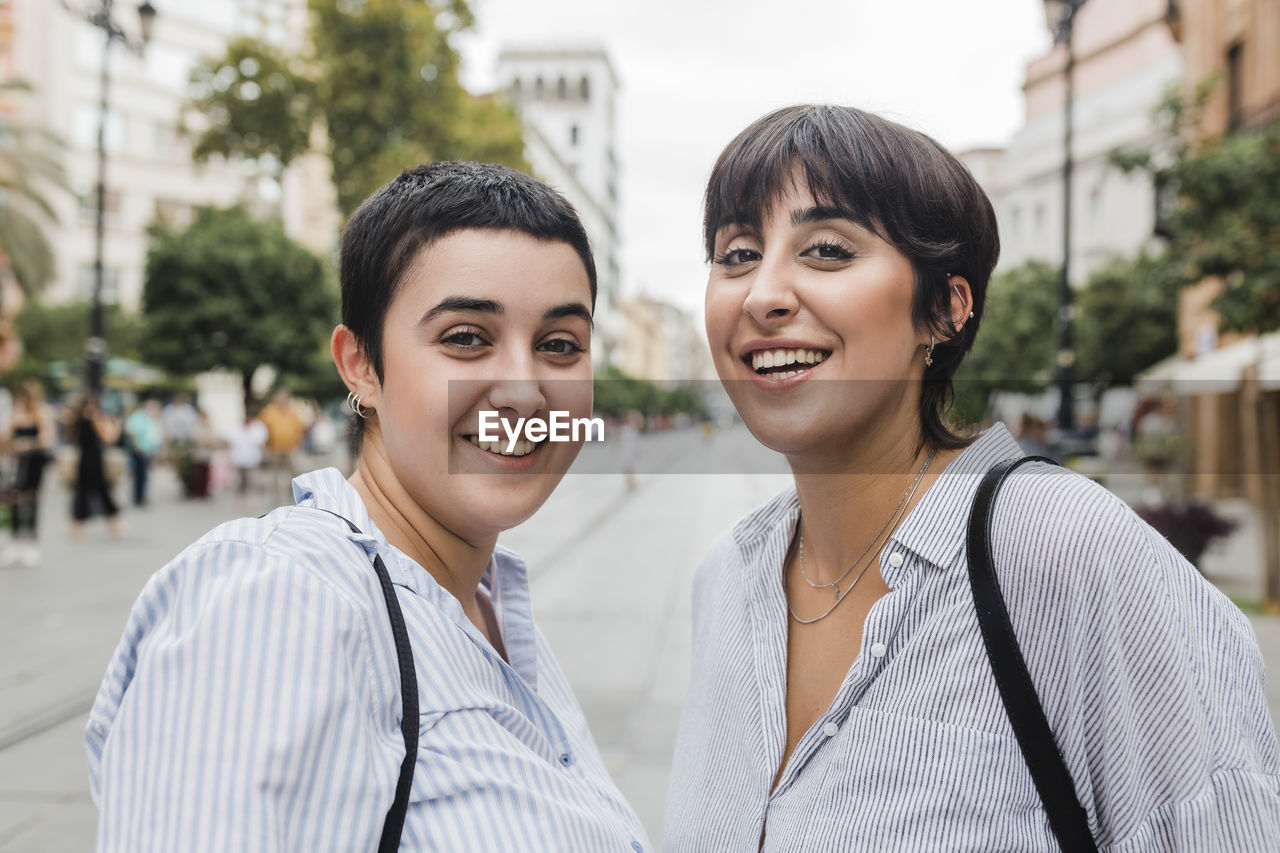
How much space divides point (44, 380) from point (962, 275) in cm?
4546

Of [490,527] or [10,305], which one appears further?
[10,305]

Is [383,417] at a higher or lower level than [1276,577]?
higher

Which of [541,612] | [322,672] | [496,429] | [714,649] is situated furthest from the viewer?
[541,612]

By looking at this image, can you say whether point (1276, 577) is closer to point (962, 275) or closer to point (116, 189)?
point (962, 275)

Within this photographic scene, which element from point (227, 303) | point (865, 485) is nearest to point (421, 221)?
point (865, 485)

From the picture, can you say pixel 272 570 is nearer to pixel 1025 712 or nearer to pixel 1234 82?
pixel 1025 712

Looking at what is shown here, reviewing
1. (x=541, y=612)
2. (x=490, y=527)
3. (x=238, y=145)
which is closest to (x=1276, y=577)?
(x=541, y=612)

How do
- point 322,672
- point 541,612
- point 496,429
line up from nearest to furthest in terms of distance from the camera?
point 322,672, point 496,429, point 541,612

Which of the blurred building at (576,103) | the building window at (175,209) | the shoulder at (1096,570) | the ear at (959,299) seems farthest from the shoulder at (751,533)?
the blurred building at (576,103)

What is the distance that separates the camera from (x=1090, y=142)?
155 ft

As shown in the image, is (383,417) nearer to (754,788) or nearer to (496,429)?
(496,429)

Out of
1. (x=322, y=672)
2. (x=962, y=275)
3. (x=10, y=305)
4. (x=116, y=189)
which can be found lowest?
(x=322, y=672)

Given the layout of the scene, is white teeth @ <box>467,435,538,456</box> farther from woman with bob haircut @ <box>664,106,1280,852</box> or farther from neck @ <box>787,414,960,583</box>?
neck @ <box>787,414,960,583</box>

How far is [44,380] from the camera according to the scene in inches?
1581
